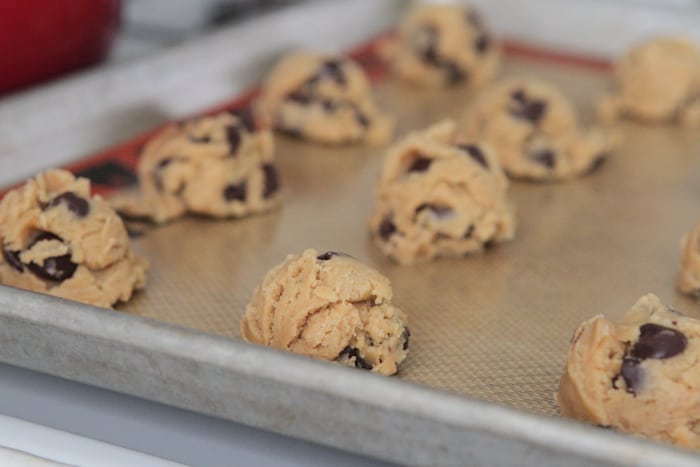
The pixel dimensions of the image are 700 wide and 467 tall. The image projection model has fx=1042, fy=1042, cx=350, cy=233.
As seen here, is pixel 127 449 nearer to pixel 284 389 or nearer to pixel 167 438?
pixel 167 438

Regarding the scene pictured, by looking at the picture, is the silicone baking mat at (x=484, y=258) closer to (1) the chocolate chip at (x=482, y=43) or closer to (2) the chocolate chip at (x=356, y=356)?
(2) the chocolate chip at (x=356, y=356)

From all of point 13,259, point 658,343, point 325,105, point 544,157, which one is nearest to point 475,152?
point 544,157

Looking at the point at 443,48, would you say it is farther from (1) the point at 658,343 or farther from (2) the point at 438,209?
(1) the point at 658,343

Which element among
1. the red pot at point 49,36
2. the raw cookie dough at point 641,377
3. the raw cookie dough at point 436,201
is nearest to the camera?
the raw cookie dough at point 641,377

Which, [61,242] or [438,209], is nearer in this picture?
[61,242]

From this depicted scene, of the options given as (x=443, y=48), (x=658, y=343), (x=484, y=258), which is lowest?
(x=484, y=258)

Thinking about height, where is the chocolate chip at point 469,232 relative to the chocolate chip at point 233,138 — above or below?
below

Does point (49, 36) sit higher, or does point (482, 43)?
point (49, 36)

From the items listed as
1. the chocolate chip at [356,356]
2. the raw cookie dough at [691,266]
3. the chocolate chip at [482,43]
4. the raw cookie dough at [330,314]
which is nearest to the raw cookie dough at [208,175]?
the raw cookie dough at [330,314]
